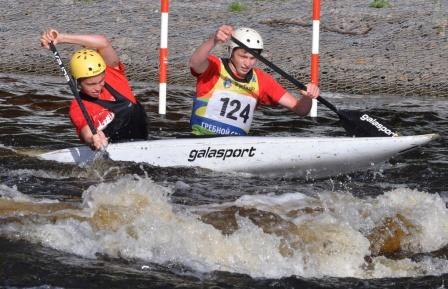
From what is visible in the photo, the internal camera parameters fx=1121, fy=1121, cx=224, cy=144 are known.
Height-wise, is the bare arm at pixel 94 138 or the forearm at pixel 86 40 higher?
the forearm at pixel 86 40

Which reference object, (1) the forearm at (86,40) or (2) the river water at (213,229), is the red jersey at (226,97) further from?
(1) the forearm at (86,40)

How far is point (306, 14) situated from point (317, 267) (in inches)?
395

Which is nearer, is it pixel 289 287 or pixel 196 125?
pixel 289 287

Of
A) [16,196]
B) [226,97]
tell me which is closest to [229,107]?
[226,97]

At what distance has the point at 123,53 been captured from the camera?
49.3ft

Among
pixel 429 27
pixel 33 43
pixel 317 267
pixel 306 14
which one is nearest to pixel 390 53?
pixel 429 27

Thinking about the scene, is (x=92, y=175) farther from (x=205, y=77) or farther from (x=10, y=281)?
(x=10, y=281)

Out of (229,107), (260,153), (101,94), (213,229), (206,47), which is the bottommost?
(260,153)

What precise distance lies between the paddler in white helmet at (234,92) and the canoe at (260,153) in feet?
1.13

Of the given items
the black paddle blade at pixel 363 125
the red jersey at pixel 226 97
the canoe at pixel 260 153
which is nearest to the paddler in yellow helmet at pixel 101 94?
the canoe at pixel 260 153

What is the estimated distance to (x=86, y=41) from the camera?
868 cm

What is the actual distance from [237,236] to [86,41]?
2.82 meters

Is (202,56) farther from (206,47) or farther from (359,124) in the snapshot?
(359,124)

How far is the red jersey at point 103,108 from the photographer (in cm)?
868
